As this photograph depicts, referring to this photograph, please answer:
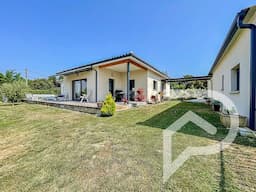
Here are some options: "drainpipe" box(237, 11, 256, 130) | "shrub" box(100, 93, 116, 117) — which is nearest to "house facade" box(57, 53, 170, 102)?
"shrub" box(100, 93, 116, 117)

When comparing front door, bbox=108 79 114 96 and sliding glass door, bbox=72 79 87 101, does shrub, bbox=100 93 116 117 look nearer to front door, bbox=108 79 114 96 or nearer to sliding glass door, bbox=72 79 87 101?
front door, bbox=108 79 114 96

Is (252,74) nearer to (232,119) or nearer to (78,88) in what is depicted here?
(232,119)

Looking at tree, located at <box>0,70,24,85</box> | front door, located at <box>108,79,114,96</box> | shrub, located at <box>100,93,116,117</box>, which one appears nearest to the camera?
shrub, located at <box>100,93,116,117</box>

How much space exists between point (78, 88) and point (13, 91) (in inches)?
282

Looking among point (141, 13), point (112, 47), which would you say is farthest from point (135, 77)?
point (112, 47)

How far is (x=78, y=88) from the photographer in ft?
42.2

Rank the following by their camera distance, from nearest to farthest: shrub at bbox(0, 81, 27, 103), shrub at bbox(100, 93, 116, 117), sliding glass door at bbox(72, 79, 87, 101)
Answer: shrub at bbox(100, 93, 116, 117) → sliding glass door at bbox(72, 79, 87, 101) → shrub at bbox(0, 81, 27, 103)

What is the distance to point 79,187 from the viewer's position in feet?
6.31

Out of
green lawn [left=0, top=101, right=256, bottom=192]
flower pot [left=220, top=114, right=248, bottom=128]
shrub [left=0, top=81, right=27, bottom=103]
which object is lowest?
green lawn [left=0, top=101, right=256, bottom=192]

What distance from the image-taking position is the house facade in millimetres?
10127

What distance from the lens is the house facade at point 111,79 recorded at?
10.1 meters

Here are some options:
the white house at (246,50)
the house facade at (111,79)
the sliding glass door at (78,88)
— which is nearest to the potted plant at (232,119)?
the white house at (246,50)

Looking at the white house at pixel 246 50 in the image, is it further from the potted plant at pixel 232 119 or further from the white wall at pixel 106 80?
the white wall at pixel 106 80

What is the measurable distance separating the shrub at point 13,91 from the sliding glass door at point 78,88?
5.97 m
